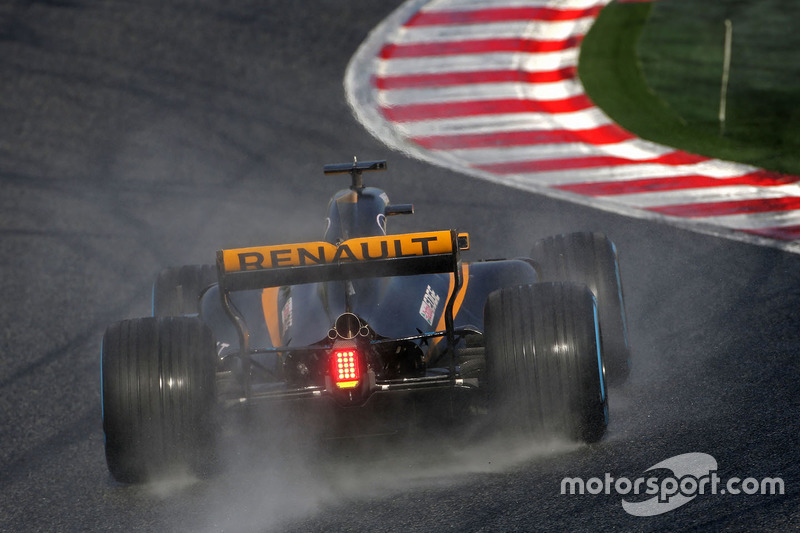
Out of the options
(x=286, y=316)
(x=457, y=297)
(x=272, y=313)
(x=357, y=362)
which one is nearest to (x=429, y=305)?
(x=457, y=297)

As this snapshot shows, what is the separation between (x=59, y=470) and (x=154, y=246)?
371 centimetres

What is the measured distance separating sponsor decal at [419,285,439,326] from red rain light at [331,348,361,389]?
85 centimetres

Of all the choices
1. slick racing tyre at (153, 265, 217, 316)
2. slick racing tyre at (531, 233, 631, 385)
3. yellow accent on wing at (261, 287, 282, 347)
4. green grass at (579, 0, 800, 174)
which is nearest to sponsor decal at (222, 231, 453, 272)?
yellow accent on wing at (261, 287, 282, 347)

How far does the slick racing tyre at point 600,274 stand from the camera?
6.60 meters

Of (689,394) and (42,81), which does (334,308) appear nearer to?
(689,394)

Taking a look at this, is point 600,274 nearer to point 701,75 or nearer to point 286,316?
point 286,316

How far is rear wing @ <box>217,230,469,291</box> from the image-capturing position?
546 cm

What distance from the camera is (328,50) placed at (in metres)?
13.5

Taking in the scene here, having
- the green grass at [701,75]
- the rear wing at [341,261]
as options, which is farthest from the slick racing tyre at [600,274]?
the green grass at [701,75]

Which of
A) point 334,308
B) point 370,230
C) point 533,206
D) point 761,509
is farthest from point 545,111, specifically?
point 761,509

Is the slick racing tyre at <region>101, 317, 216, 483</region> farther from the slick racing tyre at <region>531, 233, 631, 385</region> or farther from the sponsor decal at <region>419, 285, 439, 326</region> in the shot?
the slick racing tyre at <region>531, 233, 631, 385</region>

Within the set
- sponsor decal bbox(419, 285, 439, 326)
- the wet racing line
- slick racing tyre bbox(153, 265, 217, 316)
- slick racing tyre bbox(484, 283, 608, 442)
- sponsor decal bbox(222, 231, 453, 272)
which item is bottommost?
slick racing tyre bbox(484, 283, 608, 442)

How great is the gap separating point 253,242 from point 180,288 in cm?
238

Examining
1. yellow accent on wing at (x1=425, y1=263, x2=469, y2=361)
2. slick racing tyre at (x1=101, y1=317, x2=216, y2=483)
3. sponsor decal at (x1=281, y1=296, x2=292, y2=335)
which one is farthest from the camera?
sponsor decal at (x1=281, y1=296, x2=292, y2=335)
